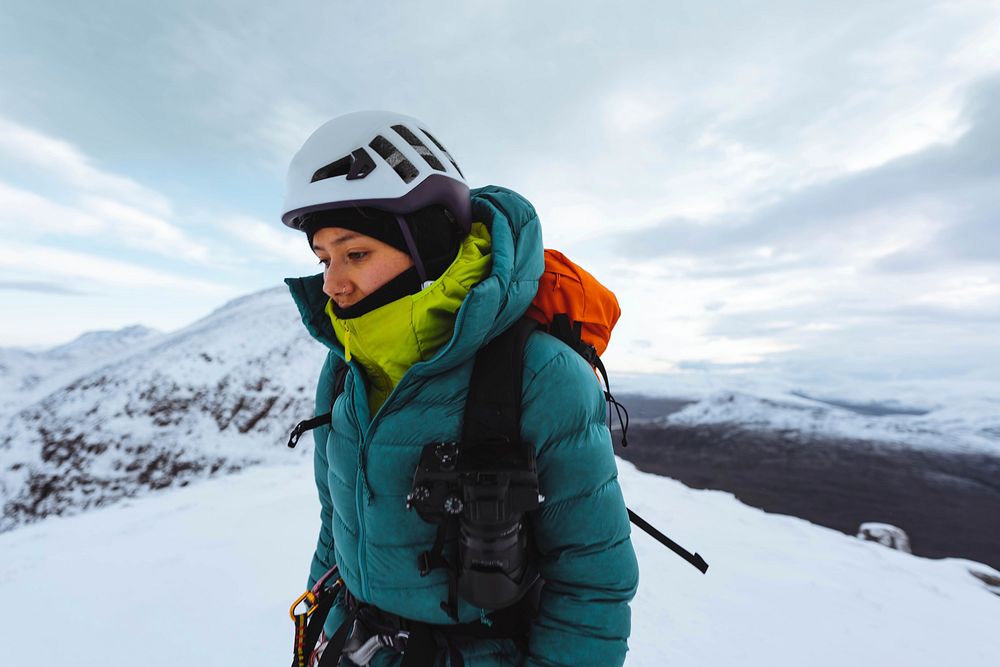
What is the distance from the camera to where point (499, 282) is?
1386mm

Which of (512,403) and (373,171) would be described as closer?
(512,403)

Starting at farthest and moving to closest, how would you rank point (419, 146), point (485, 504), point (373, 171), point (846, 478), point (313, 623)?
point (846, 478) → point (313, 623) → point (419, 146) → point (373, 171) → point (485, 504)

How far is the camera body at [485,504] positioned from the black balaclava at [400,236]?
620 millimetres

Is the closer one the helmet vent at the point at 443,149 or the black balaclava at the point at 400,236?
the black balaclava at the point at 400,236

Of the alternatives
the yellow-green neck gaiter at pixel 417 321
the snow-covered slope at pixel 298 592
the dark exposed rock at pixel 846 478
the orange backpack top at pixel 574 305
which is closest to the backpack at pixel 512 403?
the orange backpack top at pixel 574 305

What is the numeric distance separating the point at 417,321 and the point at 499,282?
0.33 m

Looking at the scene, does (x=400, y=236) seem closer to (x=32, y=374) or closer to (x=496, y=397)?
(x=496, y=397)

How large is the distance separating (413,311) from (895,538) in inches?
671

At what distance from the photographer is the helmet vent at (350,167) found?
67.9 inches

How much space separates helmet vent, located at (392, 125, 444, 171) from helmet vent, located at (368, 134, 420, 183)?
0.28 ft

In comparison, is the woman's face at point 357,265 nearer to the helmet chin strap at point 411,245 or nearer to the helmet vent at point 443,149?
the helmet chin strap at point 411,245

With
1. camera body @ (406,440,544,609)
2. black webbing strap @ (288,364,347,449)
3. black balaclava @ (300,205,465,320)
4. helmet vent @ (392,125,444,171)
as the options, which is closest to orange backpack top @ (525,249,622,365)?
black balaclava @ (300,205,465,320)

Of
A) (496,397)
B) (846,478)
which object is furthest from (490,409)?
(846,478)

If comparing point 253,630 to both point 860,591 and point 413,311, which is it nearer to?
point 413,311
